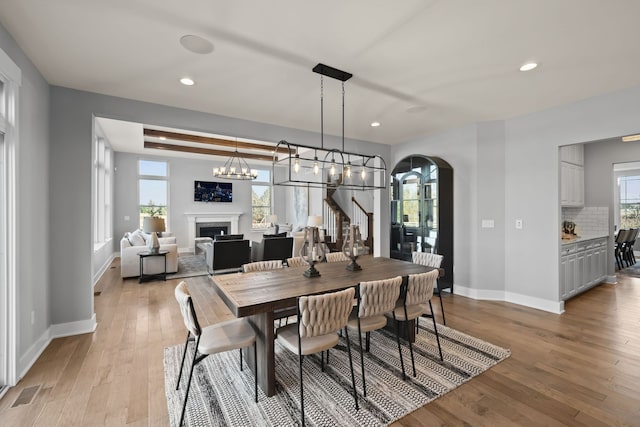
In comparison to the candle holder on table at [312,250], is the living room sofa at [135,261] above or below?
below

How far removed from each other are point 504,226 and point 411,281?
2.82 m

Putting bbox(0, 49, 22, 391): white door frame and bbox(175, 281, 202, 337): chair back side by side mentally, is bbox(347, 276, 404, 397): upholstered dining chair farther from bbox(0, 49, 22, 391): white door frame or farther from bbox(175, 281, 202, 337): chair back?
bbox(0, 49, 22, 391): white door frame

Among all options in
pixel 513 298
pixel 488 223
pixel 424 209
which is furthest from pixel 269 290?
pixel 513 298

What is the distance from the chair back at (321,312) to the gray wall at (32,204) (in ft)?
Result: 7.99

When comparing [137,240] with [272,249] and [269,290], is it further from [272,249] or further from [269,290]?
[269,290]

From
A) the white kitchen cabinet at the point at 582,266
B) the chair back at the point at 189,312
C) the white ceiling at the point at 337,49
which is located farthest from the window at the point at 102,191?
the white kitchen cabinet at the point at 582,266

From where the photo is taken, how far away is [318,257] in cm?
287

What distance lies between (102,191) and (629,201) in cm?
1416

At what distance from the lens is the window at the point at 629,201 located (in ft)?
27.2

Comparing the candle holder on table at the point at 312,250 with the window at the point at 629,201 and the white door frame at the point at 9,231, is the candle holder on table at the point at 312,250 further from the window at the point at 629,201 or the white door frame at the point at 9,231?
the window at the point at 629,201

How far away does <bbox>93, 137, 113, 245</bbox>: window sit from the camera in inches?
245

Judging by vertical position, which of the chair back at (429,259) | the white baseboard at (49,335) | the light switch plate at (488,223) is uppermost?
the light switch plate at (488,223)

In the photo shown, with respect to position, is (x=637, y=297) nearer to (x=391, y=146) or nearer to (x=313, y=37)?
(x=391, y=146)

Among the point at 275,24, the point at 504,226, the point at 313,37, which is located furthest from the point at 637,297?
the point at 275,24
